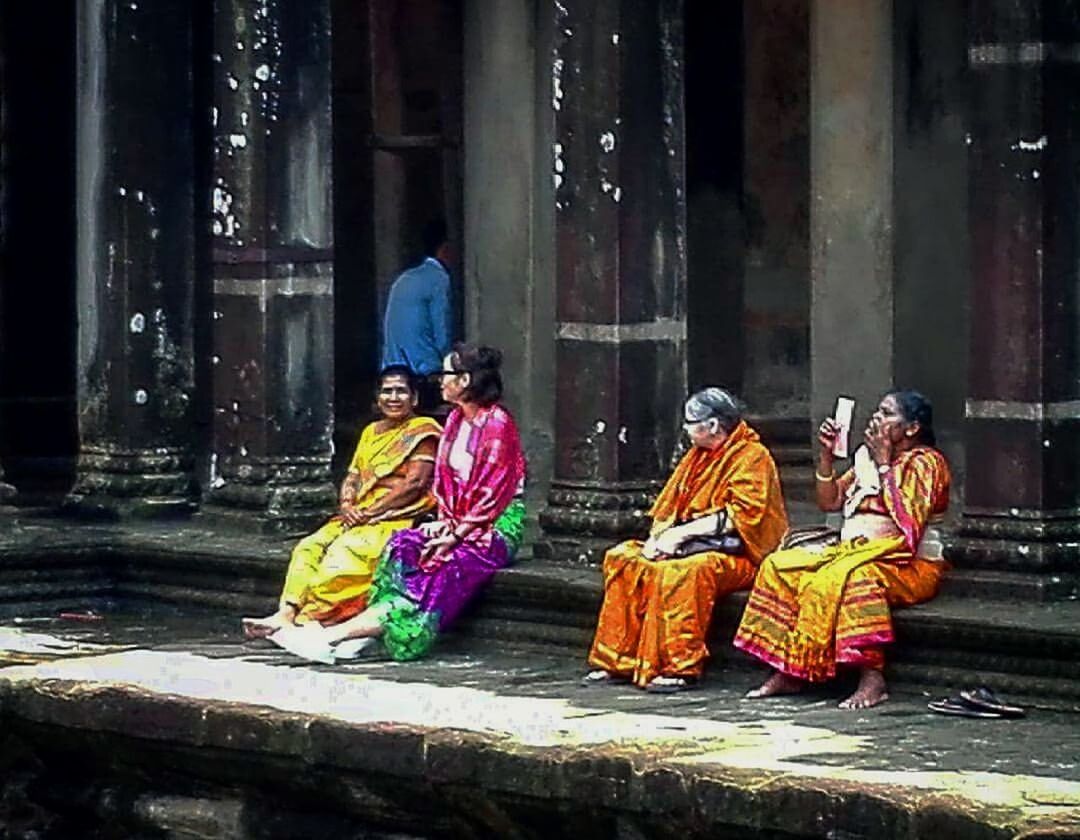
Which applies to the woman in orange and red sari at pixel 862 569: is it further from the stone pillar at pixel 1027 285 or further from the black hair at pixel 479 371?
the black hair at pixel 479 371

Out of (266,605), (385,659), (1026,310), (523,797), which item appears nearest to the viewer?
(523,797)

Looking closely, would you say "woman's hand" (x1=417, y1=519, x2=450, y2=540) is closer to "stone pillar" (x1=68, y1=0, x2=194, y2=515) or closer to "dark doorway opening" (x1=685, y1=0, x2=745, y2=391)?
"stone pillar" (x1=68, y1=0, x2=194, y2=515)

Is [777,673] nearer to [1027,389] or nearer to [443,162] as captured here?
[1027,389]

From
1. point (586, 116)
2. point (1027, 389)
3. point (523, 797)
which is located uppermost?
point (586, 116)

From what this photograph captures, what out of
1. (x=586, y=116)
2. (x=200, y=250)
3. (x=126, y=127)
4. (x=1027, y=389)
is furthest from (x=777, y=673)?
(x=200, y=250)

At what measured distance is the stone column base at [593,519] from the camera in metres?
13.9

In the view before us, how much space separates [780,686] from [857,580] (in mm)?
521

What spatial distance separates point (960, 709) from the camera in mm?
12227

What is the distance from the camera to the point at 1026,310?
41.5 ft

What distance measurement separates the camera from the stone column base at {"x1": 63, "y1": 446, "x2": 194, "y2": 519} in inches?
619

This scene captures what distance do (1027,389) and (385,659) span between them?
8.74 feet

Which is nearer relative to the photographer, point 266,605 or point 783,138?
point 266,605

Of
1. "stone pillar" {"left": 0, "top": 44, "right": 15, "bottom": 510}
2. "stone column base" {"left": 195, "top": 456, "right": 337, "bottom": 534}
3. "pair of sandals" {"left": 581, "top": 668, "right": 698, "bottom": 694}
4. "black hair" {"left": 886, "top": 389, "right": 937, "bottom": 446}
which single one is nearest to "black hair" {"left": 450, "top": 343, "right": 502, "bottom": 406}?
"pair of sandals" {"left": 581, "top": 668, "right": 698, "bottom": 694}

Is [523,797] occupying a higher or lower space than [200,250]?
lower
